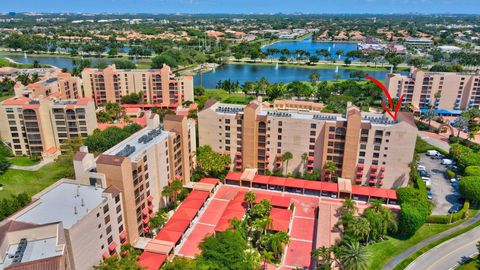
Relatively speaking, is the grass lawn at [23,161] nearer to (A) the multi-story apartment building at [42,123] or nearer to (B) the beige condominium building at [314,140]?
(A) the multi-story apartment building at [42,123]

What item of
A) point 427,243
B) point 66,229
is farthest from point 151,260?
point 427,243

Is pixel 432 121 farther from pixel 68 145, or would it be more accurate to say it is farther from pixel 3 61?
pixel 3 61

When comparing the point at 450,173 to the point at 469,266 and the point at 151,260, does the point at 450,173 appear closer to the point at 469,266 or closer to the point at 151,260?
the point at 469,266

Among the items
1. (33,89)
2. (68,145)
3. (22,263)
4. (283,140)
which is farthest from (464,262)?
(33,89)

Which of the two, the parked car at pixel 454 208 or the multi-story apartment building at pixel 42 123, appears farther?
the multi-story apartment building at pixel 42 123

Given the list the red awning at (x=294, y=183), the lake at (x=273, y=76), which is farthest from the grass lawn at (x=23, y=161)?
the lake at (x=273, y=76)
